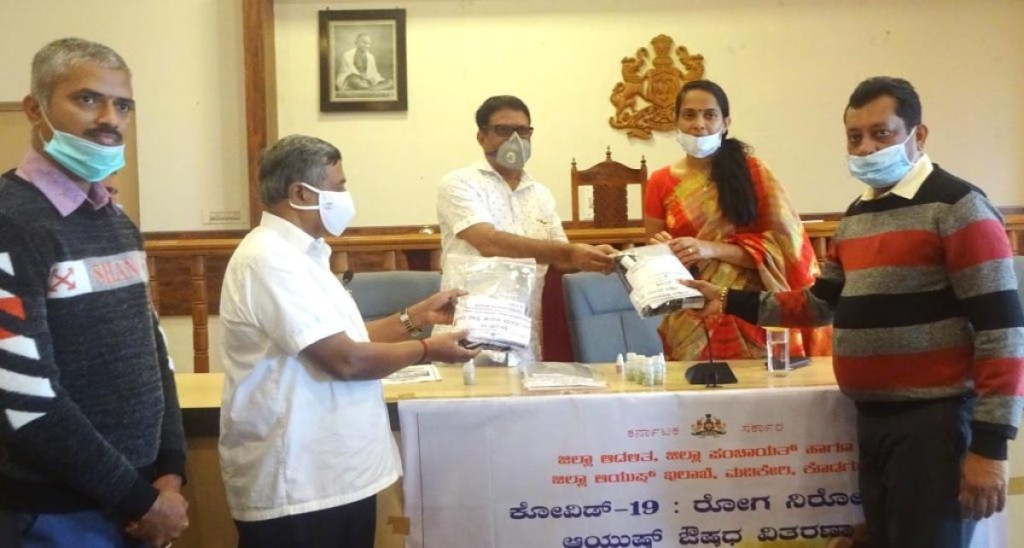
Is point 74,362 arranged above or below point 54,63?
below

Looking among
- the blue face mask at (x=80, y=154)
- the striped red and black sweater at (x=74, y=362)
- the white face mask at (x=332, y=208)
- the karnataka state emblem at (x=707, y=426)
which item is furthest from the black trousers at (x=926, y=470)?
the blue face mask at (x=80, y=154)

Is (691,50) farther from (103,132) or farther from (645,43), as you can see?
(103,132)

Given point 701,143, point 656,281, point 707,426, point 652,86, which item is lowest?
point 707,426

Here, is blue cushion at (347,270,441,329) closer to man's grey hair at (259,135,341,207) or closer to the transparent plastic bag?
the transparent plastic bag

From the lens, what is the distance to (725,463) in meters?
1.97

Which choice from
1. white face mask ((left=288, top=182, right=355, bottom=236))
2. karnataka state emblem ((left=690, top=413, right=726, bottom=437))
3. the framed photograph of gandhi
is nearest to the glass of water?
karnataka state emblem ((left=690, top=413, right=726, bottom=437))

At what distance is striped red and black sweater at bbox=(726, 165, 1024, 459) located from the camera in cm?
157

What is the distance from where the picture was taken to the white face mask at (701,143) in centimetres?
241

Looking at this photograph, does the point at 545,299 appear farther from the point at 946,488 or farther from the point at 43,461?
the point at 43,461

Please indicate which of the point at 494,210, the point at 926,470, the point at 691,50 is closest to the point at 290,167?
the point at 494,210

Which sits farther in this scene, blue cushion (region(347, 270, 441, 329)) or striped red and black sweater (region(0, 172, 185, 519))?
blue cushion (region(347, 270, 441, 329))

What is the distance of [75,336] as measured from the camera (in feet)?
4.20

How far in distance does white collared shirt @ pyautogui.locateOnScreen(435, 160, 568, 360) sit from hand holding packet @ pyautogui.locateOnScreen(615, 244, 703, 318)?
591 mm

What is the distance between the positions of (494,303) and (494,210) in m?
0.79
